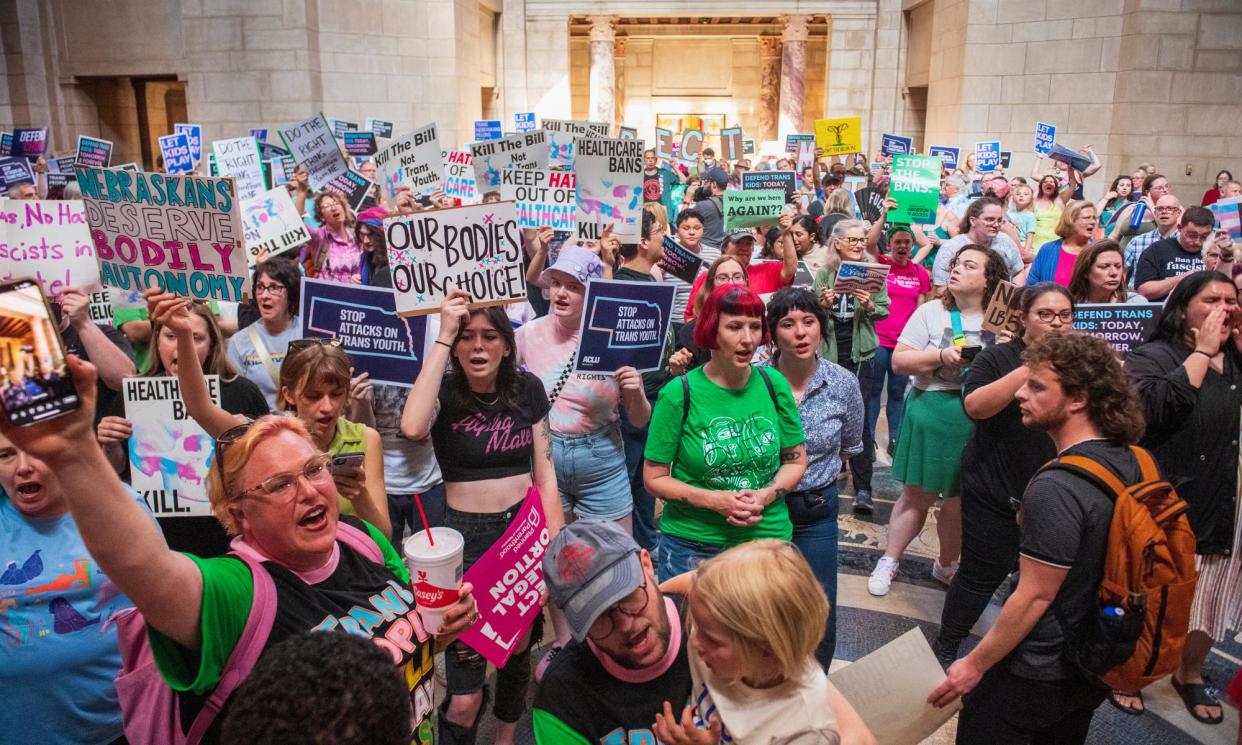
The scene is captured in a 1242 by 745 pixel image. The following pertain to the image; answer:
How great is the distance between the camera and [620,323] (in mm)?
4207

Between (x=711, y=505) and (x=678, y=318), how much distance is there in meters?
3.09

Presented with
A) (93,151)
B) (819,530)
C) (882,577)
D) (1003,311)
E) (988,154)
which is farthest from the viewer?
(988,154)

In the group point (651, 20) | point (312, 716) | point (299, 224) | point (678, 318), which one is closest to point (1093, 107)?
point (651, 20)

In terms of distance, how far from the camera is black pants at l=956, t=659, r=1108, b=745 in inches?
112

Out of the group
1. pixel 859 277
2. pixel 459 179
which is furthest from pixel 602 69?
pixel 859 277

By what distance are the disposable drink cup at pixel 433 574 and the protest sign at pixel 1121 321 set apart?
11.3ft

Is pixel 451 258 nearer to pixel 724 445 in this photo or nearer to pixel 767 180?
pixel 724 445

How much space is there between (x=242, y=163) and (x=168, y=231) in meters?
6.01

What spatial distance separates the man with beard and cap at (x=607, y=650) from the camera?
208 cm

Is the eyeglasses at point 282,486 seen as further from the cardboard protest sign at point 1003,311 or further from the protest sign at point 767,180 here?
the protest sign at point 767,180

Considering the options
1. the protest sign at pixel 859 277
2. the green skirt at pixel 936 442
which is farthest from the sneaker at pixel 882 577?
the protest sign at pixel 859 277

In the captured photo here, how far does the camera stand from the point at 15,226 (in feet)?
15.1

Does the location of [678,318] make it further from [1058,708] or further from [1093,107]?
[1093,107]

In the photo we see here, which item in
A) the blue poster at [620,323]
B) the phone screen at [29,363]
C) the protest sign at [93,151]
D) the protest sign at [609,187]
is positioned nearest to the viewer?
the phone screen at [29,363]
